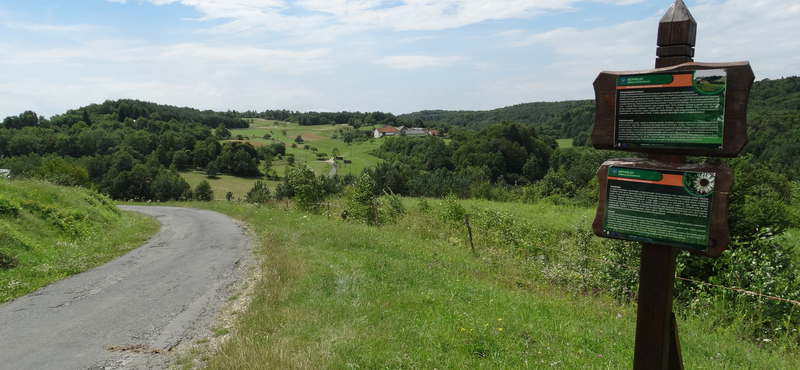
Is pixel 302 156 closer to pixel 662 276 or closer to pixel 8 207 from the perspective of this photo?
pixel 8 207

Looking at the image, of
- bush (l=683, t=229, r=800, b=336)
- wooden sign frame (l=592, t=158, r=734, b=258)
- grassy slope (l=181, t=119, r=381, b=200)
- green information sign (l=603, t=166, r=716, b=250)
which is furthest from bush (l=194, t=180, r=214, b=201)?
wooden sign frame (l=592, t=158, r=734, b=258)

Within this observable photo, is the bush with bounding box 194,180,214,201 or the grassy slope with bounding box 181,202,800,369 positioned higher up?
the grassy slope with bounding box 181,202,800,369

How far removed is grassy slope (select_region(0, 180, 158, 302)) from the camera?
9984 millimetres

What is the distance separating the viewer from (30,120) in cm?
11069

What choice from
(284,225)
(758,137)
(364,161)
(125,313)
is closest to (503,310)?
(125,313)

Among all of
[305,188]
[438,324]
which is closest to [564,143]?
[305,188]

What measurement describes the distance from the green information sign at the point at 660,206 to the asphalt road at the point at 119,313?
5.80 m

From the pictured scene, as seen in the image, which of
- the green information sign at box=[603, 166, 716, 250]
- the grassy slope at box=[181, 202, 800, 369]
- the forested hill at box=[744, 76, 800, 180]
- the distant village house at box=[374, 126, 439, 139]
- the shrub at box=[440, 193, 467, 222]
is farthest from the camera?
the distant village house at box=[374, 126, 439, 139]

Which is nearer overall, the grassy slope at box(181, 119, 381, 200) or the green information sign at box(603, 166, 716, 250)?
the green information sign at box(603, 166, 716, 250)

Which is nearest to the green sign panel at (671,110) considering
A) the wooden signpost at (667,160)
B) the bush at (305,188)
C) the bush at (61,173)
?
the wooden signpost at (667,160)

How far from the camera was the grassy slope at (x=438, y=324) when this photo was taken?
463 centimetres

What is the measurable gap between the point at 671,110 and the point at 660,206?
684 millimetres

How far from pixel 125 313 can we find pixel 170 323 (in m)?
1.19

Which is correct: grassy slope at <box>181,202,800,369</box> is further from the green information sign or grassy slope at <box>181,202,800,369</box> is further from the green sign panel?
the green sign panel
